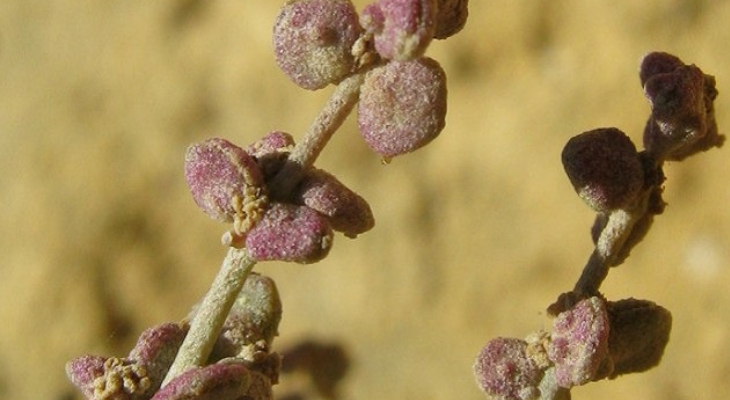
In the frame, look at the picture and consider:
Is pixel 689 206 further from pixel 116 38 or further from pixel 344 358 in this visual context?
pixel 116 38

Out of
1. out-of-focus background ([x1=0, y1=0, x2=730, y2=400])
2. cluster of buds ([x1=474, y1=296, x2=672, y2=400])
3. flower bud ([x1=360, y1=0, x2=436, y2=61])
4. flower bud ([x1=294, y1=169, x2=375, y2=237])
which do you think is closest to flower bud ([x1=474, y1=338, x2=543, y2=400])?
cluster of buds ([x1=474, y1=296, x2=672, y2=400])

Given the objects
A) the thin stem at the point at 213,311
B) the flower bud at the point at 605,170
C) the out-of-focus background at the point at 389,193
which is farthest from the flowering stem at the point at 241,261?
the out-of-focus background at the point at 389,193

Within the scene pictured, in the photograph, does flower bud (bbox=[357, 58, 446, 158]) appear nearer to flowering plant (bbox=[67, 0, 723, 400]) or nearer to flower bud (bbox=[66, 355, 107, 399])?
flowering plant (bbox=[67, 0, 723, 400])

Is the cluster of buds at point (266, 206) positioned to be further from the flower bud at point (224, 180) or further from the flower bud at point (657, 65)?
the flower bud at point (657, 65)

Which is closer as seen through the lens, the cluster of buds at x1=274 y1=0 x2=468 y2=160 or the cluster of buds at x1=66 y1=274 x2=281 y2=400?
the cluster of buds at x1=274 y1=0 x2=468 y2=160

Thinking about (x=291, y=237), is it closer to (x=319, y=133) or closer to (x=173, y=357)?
(x=319, y=133)

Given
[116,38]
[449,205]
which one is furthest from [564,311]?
[116,38]
